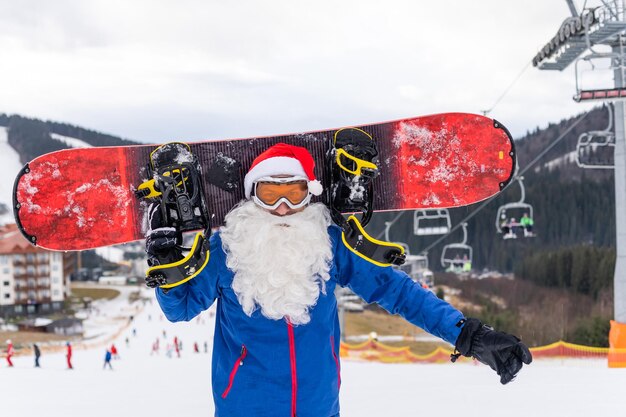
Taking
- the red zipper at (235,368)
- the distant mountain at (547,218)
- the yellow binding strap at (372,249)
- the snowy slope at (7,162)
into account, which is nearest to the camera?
the red zipper at (235,368)

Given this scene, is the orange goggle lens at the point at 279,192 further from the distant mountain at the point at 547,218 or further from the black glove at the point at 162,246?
the distant mountain at the point at 547,218

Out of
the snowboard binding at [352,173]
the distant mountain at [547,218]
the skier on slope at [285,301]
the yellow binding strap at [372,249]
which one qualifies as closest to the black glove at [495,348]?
the skier on slope at [285,301]

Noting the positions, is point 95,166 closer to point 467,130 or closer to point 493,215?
point 467,130

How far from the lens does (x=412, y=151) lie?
409cm

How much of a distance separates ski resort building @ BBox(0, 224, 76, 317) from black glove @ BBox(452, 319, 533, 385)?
51.6 metres

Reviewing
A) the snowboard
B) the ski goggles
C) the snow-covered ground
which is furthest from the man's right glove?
the snow-covered ground

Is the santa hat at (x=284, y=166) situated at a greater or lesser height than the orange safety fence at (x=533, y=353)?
greater

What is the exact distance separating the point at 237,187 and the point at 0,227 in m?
58.0

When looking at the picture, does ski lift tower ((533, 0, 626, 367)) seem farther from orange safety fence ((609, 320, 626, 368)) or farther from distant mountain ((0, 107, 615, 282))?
distant mountain ((0, 107, 615, 282))

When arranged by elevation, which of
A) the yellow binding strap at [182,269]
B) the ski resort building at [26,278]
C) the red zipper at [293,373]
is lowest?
the ski resort building at [26,278]

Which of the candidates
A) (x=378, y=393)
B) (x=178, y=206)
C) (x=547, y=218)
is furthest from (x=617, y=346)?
(x=547, y=218)

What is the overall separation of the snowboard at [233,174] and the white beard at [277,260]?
2.48 feet

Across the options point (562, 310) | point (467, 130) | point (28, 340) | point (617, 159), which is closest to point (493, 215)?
point (562, 310)

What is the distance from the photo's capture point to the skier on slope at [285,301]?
8.39ft
